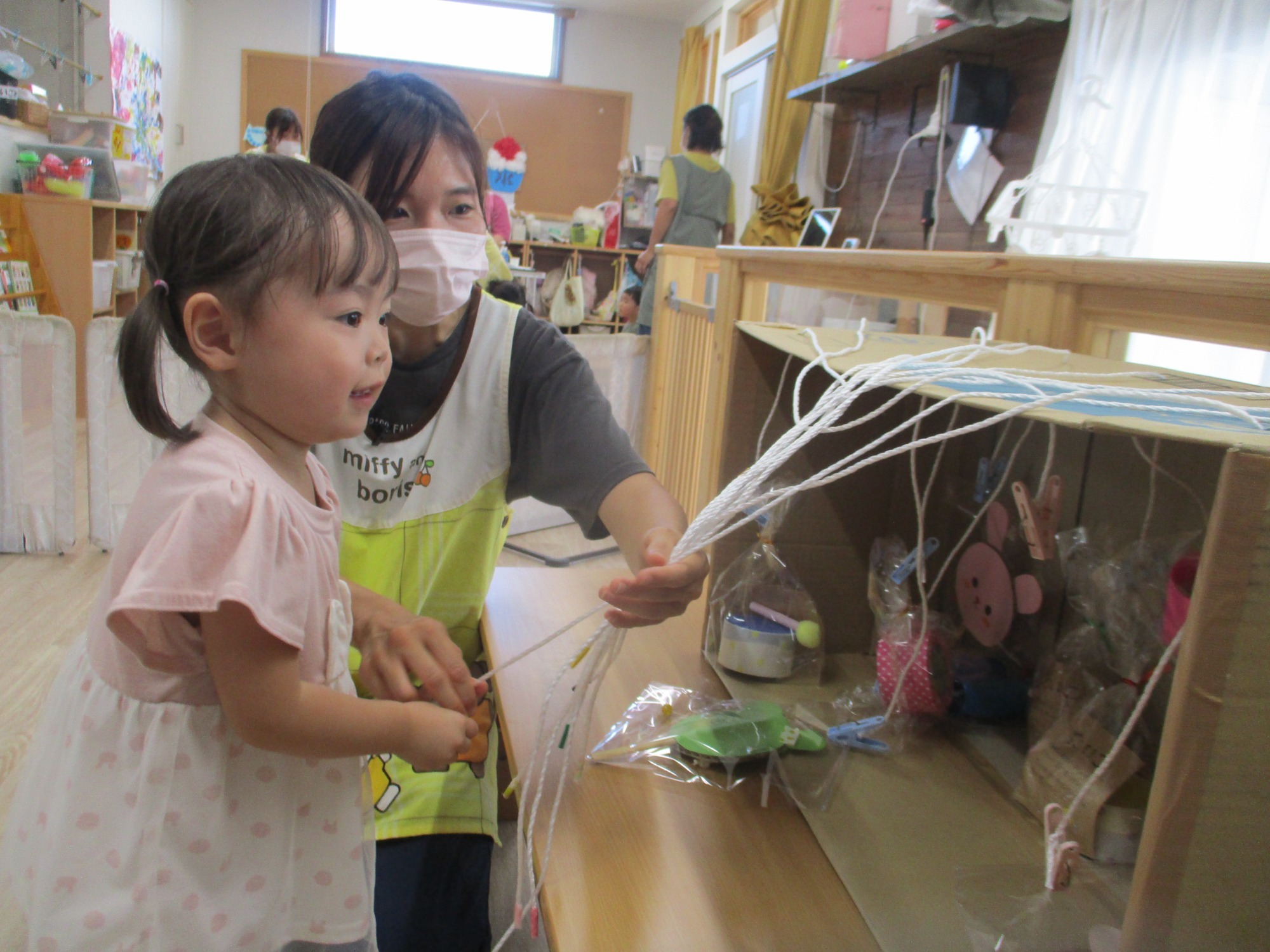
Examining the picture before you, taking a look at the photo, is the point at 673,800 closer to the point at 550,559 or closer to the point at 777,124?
the point at 550,559

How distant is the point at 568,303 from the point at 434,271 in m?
5.01

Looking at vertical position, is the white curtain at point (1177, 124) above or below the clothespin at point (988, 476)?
above

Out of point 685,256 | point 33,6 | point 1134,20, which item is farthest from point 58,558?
point 33,6

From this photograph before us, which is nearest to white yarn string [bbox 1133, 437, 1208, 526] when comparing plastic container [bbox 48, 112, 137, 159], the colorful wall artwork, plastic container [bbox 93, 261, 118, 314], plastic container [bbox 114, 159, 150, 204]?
plastic container [bbox 93, 261, 118, 314]

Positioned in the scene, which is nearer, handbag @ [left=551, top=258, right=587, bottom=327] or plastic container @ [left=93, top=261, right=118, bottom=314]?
plastic container @ [left=93, top=261, right=118, bottom=314]

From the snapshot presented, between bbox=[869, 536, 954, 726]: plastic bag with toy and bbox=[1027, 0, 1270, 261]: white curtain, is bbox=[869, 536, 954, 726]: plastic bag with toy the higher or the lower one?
the lower one

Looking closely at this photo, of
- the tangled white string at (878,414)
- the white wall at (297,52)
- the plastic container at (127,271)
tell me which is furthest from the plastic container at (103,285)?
the tangled white string at (878,414)

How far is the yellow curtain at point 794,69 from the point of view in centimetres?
468

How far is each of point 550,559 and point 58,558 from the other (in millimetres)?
1484

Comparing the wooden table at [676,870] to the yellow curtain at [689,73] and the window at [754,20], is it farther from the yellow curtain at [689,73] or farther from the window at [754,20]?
the yellow curtain at [689,73]

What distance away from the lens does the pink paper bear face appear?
0.97 meters

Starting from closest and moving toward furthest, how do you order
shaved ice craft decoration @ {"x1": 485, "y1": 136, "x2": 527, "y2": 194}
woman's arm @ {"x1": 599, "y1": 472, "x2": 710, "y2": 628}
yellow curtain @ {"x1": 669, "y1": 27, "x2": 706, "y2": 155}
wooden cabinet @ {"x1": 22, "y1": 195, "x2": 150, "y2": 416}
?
woman's arm @ {"x1": 599, "y1": 472, "x2": 710, "y2": 628} < wooden cabinet @ {"x1": 22, "y1": 195, "x2": 150, "y2": 416} < shaved ice craft decoration @ {"x1": 485, "y1": 136, "x2": 527, "y2": 194} < yellow curtain @ {"x1": 669, "y1": 27, "x2": 706, "y2": 155}

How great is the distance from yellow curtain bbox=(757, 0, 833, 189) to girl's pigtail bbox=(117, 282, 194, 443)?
434cm

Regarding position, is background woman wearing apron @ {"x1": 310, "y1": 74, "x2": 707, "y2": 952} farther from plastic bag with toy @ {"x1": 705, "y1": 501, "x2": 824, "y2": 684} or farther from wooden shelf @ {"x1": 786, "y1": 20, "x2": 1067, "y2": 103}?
wooden shelf @ {"x1": 786, "y1": 20, "x2": 1067, "y2": 103}
